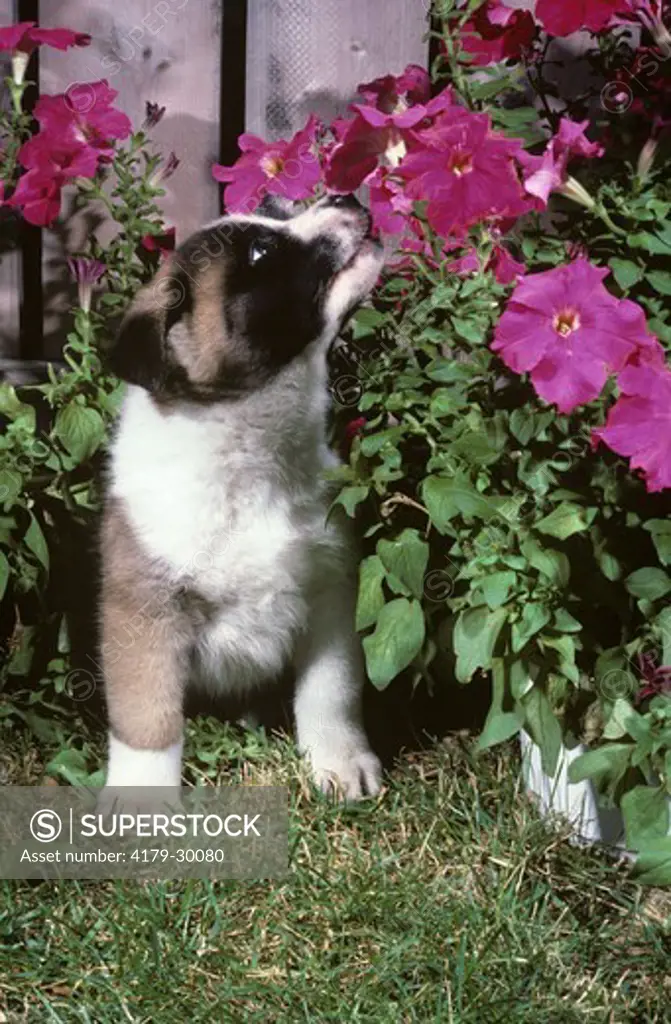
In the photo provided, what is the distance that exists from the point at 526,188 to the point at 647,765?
0.89 meters

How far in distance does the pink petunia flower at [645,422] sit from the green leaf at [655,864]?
51 cm

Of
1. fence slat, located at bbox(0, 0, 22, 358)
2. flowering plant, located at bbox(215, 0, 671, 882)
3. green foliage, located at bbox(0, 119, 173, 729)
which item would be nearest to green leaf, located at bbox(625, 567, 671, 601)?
flowering plant, located at bbox(215, 0, 671, 882)

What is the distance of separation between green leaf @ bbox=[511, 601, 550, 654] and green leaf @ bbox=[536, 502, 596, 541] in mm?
119

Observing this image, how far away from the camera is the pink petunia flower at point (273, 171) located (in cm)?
262

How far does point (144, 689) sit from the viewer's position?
2455mm

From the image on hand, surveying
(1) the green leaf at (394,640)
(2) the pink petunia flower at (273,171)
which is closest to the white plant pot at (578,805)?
(1) the green leaf at (394,640)

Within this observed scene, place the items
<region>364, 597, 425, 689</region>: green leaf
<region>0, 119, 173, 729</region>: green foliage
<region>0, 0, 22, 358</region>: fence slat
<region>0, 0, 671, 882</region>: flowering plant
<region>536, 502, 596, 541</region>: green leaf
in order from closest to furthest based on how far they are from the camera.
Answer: <region>0, 0, 671, 882</region>: flowering plant → <region>536, 502, 596, 541</region>: green leaf → <region>364, 597, 425, 689</region>: green leaf → <region>0, 119, 173, 729</region>: green foliage → <region>0, 0, 22, 358</region>: fence slat

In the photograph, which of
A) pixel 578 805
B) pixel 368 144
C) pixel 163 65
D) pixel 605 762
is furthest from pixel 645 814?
pixel 163 65

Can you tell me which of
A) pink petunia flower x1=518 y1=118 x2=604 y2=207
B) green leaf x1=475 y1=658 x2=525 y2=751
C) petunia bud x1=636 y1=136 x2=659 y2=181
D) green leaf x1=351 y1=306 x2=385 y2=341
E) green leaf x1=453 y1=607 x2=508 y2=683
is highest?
pink petunia flower x1=518 y1=118 x2=604 y2=207

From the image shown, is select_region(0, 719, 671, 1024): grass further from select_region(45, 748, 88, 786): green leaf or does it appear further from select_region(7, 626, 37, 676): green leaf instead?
select_region(7, 626, 37, 676): green leaf

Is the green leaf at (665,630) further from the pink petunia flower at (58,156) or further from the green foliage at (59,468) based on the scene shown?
the pink petunia flower at (58,156)

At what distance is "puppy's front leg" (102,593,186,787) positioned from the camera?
2457 mm

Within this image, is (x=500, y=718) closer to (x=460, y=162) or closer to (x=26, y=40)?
(x=460, y=162)

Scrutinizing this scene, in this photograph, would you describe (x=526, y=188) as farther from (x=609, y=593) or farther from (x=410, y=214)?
(x=609, y=593)
